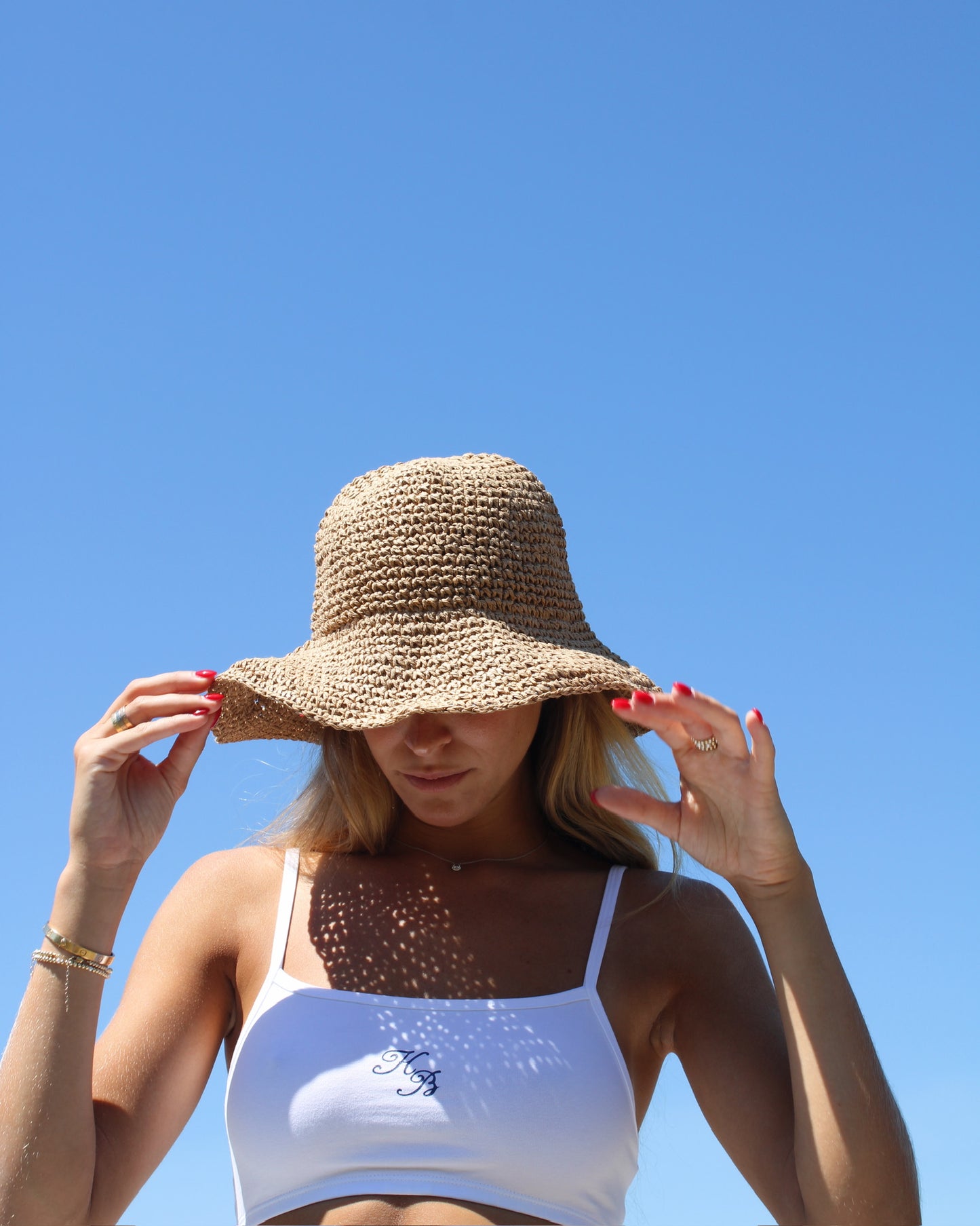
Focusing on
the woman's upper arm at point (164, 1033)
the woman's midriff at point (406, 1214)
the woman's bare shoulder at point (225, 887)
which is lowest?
the woman's midriff at point (406, 1214)

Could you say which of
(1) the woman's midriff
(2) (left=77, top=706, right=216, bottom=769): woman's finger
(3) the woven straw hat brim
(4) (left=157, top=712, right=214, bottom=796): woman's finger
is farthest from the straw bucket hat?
(1) the woman's midriff

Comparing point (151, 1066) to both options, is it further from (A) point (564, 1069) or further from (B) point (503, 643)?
(B) point (503, 643)

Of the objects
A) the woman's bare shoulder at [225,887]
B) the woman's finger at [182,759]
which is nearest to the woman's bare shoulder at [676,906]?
the woman's bare shoulder at [225,887]

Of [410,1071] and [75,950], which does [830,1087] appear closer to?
[410,1071]

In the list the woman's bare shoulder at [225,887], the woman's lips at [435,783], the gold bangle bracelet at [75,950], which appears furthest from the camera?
the woman's bare shoulder at [225,887]

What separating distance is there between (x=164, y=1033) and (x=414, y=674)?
976 millimetres

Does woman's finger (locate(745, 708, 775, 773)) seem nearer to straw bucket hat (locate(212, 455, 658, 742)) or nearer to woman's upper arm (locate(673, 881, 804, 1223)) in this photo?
straw bucket hat (locate(212, 455, 658, 742))

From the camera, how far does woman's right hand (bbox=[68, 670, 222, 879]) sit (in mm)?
2740

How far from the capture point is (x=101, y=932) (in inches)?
107

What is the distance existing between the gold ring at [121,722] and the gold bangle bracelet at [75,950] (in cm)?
42

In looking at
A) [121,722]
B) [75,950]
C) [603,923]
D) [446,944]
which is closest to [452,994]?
[446,944]

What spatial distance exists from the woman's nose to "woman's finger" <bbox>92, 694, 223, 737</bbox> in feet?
1.53

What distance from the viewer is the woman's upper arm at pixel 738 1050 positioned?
2.80 meters

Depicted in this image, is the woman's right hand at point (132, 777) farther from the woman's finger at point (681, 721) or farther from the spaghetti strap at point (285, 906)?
the woman's finger at point (681, 721)
